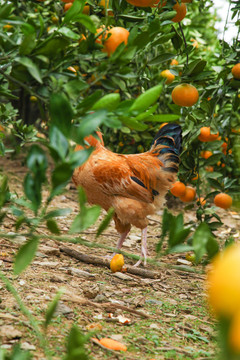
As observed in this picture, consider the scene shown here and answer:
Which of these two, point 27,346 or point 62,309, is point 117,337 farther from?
point 27,346

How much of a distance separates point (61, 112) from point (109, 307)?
1484 millimetres

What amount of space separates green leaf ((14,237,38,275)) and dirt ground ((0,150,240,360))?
0.17m

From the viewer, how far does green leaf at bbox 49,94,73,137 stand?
80 cm

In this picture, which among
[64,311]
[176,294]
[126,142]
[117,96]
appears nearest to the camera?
[117,96]

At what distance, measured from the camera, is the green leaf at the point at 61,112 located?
804 millimetres

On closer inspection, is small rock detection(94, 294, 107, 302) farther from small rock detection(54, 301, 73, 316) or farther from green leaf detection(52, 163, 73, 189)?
green leaf detection(52, 163, 73, 189)

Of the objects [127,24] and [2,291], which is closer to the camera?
[2,291]

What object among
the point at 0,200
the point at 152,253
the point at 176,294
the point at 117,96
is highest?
the point at 117,96

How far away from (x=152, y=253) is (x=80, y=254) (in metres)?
0.81

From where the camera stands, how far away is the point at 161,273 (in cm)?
297

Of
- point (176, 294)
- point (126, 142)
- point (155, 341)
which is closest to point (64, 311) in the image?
point (155, 341)

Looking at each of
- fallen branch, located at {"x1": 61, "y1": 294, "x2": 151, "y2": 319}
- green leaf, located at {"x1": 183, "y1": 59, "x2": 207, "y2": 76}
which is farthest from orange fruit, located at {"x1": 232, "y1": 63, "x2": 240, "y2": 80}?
fallen branch, located at {"x1": 61, "y1": 294, "x2": 151, "y2": 319}

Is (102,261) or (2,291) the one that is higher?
(2,291)

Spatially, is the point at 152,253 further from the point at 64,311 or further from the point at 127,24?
the point at 127,24
